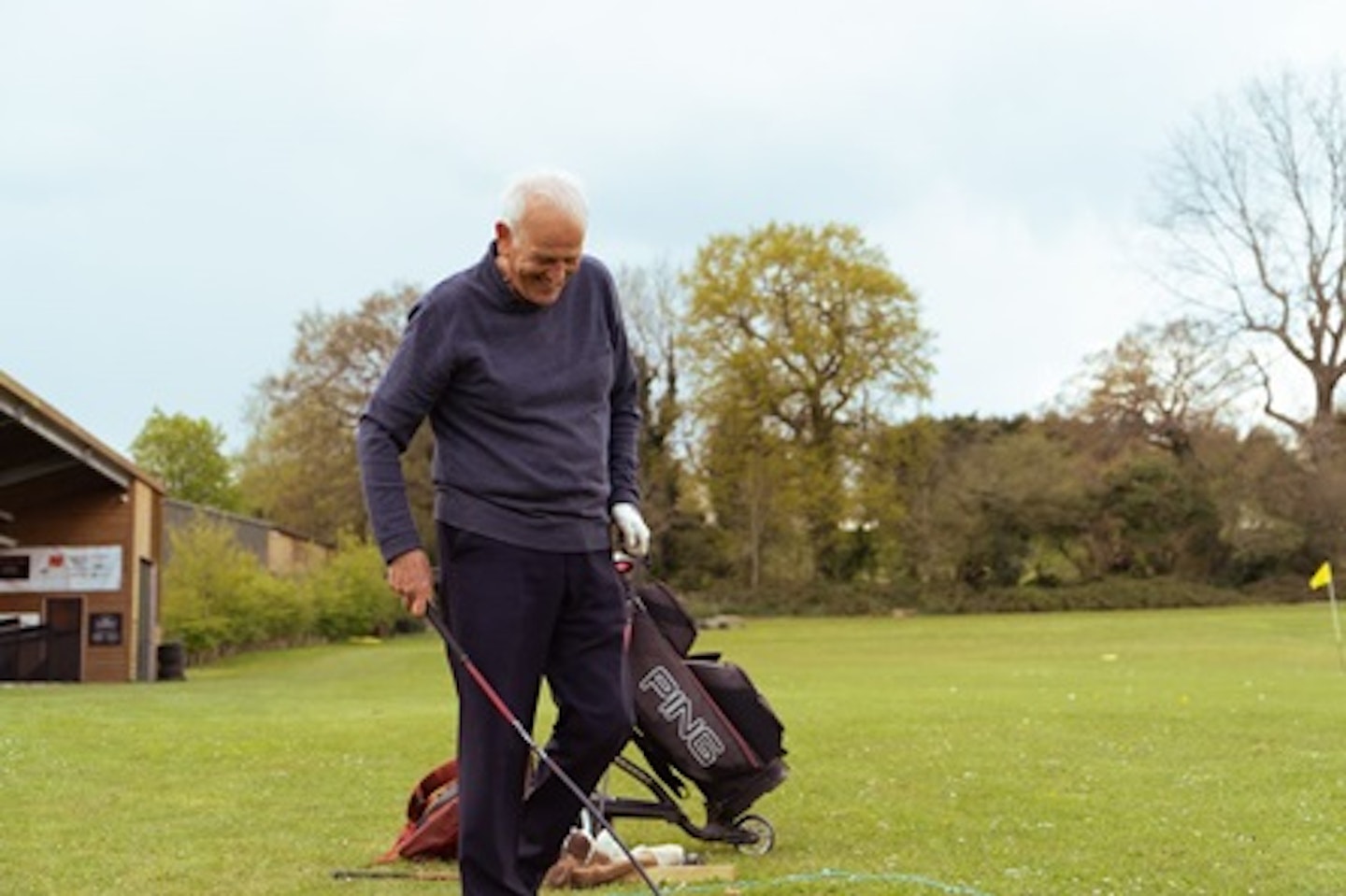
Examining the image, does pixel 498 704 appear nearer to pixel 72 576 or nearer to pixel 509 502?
pixel 509 502

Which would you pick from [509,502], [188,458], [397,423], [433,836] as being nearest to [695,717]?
[433,836]

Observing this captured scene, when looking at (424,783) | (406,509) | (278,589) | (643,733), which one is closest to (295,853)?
(424,783)

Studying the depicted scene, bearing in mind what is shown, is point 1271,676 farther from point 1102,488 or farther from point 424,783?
point 1102,488

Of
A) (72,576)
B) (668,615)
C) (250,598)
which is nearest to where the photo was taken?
Answer: (668,615)

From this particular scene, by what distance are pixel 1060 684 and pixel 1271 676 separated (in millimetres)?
3304

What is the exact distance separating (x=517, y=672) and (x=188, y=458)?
70.9 metres

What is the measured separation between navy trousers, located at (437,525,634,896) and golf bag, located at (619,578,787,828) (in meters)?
1.49

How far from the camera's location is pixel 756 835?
6.66 meters

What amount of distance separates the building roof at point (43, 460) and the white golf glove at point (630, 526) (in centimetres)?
1776

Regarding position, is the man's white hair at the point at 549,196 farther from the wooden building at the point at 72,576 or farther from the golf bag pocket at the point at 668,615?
the wooden building at the point at 72,576

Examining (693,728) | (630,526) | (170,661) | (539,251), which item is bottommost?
(693,728)

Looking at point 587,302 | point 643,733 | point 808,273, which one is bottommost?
point 643,733

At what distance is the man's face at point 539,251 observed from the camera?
4.30 m

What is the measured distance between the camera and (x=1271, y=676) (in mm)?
21125
